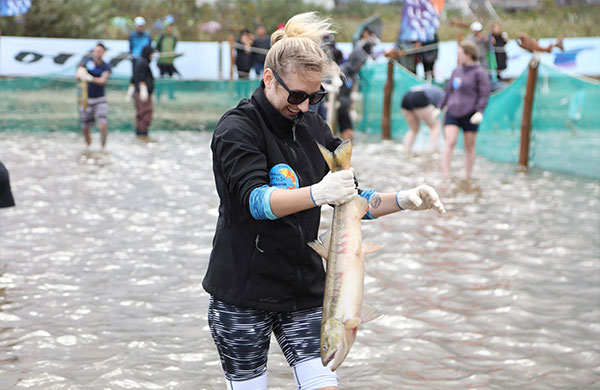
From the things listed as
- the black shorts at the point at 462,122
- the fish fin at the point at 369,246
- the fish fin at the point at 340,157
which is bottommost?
the black shorts at the point at 462,122

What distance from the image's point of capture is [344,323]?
2703mm

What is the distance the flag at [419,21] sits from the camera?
18406mm

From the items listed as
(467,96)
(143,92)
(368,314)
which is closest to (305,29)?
(368,314)

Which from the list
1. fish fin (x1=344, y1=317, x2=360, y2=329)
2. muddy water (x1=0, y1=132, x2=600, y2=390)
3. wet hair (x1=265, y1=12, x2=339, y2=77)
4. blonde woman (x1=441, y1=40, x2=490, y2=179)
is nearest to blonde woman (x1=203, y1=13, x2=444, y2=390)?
wet hair (x1=265, y1=12, x2=339, y2=77)

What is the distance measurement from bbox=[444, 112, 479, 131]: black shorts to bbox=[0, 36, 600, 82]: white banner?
280 inches

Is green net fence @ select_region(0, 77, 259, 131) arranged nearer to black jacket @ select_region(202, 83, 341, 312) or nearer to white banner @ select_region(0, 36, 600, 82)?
white banner @ select_region(0, 36, 600, 82)

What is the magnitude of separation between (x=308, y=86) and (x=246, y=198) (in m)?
0.48

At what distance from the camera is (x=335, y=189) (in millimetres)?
2557

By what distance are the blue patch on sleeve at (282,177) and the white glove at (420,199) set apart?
1.36ft

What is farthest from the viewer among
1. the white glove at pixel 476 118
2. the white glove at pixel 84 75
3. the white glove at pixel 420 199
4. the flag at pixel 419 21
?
the flag at pixel 419 21

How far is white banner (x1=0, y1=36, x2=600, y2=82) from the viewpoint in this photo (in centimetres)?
1717

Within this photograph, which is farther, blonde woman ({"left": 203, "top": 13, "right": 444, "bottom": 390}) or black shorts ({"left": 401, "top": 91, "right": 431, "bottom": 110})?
black shorts ({"left": 401, "top": 91, "right": 431, "bottom": 110})

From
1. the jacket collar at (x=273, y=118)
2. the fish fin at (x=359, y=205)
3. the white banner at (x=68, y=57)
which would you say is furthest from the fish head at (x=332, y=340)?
the white banner at (x=68, y=57)

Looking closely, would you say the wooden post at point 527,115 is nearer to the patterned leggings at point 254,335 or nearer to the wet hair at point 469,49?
the wet hair at point 469,49
